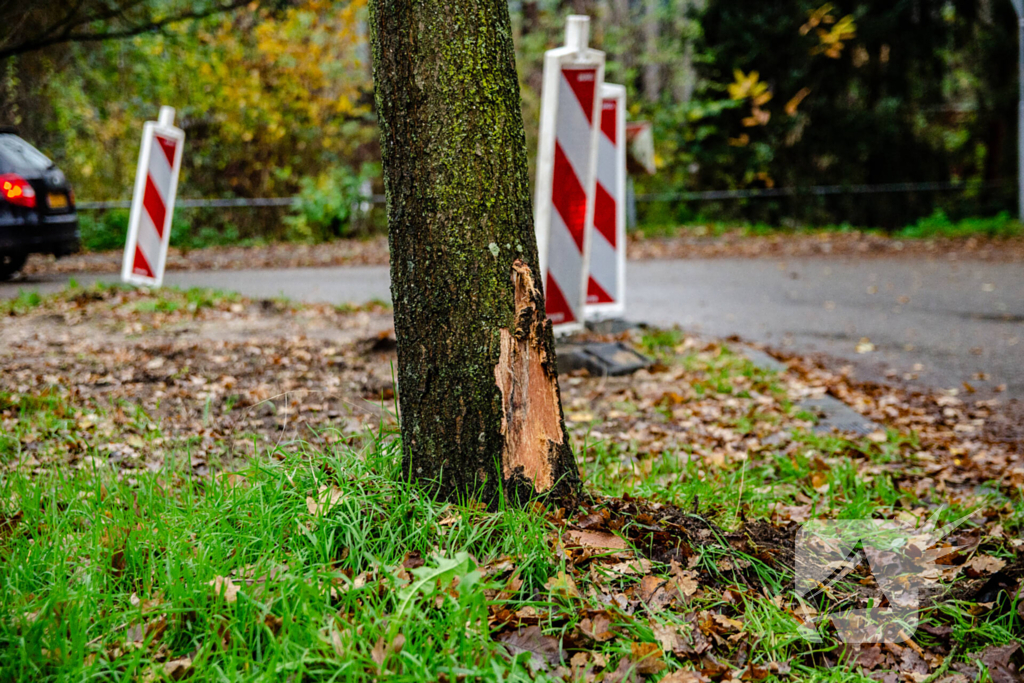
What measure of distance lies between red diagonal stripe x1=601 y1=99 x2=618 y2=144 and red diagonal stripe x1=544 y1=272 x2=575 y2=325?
1.39 metres

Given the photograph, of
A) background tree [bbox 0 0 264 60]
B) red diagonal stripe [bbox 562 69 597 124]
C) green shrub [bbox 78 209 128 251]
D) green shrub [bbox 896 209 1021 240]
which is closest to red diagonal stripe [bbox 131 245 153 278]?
background tree [bbox 0 0 264 60]

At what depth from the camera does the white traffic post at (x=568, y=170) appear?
5.23m

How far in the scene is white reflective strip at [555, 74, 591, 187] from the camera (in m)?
5.27

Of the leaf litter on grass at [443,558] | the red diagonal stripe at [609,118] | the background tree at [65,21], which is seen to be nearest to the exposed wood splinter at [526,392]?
the leaf litter on grass at [443,558]

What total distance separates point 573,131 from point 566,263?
84 cm

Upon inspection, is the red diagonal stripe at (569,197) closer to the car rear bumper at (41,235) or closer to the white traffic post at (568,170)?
the white traffic post at (568,170)

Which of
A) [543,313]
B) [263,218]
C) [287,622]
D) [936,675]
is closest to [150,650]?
[287,622]

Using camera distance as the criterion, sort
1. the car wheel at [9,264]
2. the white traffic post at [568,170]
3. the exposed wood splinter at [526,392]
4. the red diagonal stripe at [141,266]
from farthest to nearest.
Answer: the car wheel at [9,264] → the red diagonal stripe at [141,266] → the white traffic post at [568,170] → the exposed wood splinter at [526,392]

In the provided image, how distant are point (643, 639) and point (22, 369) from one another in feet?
14.2

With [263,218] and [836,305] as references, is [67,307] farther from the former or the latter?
[263,218]

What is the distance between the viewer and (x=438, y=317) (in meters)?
2.55

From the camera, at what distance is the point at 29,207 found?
9961mm

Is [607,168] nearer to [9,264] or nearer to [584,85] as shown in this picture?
[584,85]

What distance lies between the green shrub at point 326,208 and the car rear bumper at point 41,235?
5.13 meters
